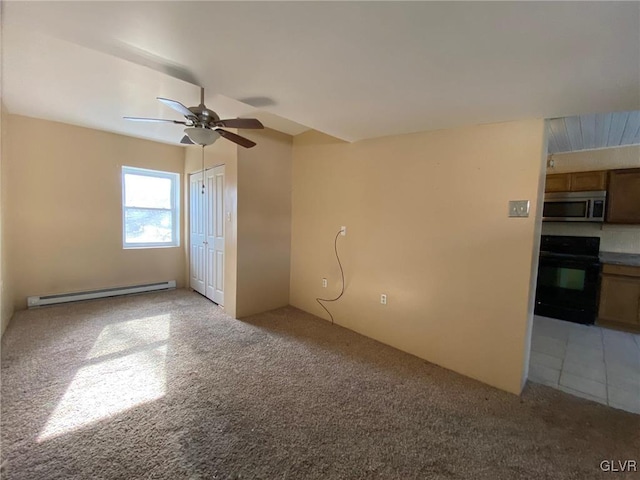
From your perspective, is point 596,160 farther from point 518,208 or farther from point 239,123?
point 239,123

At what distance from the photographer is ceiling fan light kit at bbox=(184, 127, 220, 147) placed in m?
2.26

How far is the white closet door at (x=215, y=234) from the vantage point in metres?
3.88

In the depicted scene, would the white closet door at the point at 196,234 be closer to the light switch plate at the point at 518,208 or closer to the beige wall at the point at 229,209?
the beige wall at the point at 229,209

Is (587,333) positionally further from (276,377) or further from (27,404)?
(27,404)

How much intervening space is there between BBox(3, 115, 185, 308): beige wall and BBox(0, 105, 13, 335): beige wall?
0.13 meters

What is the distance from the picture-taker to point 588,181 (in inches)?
150

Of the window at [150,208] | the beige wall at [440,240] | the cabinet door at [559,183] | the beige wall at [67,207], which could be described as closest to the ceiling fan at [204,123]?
the beige wall at [440,240]

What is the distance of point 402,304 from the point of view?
287cm

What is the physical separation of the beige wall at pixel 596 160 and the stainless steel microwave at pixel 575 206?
398 mm

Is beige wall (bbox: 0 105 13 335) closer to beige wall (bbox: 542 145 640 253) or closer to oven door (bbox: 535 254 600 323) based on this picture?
oven door (bbox: 535 254 600 323)

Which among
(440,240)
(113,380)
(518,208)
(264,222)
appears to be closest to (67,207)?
(264,222)

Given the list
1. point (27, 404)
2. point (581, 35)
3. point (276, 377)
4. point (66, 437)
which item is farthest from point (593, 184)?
point (27, 404)

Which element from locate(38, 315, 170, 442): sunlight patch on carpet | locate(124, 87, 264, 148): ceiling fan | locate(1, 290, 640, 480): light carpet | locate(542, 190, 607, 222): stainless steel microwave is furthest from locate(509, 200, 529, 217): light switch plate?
locate(38, 315, 170, 442): sunlight patch on carpet

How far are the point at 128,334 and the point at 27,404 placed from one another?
1.15 meters
